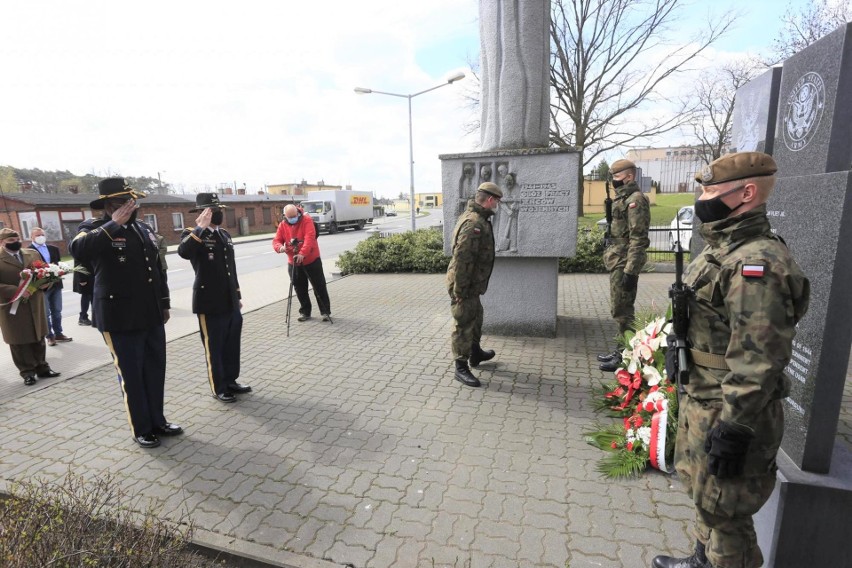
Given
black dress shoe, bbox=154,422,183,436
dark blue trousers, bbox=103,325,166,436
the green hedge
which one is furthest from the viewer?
the green hedge

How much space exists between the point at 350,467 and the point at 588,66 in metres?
26.7

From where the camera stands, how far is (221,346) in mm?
4746

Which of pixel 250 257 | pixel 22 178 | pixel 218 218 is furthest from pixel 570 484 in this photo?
pixel 22 178

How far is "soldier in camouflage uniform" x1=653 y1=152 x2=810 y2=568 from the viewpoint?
1815 millimetres

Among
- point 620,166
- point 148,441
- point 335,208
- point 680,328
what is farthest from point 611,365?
point 335,208

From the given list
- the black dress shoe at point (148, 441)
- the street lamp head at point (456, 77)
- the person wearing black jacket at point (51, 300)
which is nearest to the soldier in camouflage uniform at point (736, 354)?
the black dress shoe at point (148, 441)

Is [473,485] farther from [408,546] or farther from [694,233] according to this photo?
[694,233]

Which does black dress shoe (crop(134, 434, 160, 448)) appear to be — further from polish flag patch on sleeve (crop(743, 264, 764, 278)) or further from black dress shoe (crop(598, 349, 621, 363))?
black dress shoe (crop(598, 349, 621, 363))

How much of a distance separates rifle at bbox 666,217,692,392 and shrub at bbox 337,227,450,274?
35.3 feet

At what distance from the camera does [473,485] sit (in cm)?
328

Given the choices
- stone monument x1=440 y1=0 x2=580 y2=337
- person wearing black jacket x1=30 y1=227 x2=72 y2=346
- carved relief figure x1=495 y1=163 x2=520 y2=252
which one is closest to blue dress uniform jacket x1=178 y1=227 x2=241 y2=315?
stone monument x1=440 y1=0 x2=580 y2=337

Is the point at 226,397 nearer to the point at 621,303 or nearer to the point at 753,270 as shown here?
the point at 621,303

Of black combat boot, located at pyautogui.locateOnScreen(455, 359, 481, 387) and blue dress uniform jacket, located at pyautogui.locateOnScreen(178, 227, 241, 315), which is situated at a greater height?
blue dress uniform jacket, located at pyautogui.locateOnScreen(178, 227, 241, 315)

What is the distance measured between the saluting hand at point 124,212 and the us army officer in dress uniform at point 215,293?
665 mm
